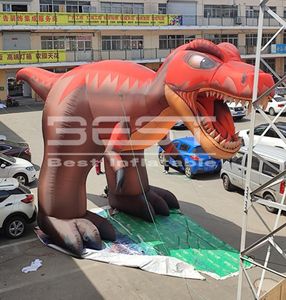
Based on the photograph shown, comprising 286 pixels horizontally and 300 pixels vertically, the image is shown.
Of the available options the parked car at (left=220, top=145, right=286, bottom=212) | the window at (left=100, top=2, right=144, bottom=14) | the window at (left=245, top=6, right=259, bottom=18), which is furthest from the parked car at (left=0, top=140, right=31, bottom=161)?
the window at (left=245, top=6, right=259, bottom=18)

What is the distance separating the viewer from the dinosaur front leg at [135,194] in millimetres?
11242

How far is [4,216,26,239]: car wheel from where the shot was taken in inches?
424

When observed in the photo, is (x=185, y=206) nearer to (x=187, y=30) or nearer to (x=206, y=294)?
(x=206, y=294)

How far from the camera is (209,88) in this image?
845 cm

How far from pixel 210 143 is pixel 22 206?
5.11 meters

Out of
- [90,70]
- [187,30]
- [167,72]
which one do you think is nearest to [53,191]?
[90,70]

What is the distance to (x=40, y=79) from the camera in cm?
1112

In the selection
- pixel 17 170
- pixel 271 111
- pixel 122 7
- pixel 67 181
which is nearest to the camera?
pixel 67 181

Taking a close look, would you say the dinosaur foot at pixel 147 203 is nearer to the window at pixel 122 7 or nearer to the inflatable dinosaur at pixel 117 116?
the inflatable dinosaur at pixel 117 116

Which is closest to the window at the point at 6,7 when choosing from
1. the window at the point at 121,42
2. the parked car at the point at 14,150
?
the window at the point at 121,42

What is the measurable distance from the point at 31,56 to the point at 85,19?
5070mm

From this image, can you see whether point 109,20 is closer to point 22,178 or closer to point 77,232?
point 22,178

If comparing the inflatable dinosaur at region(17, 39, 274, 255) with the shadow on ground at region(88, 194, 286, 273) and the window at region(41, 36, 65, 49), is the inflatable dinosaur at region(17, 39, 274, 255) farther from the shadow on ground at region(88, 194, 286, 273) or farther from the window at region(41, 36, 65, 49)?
the window at region(41, 36, 65, 49)

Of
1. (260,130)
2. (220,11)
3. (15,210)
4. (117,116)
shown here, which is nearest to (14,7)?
(220,11)
